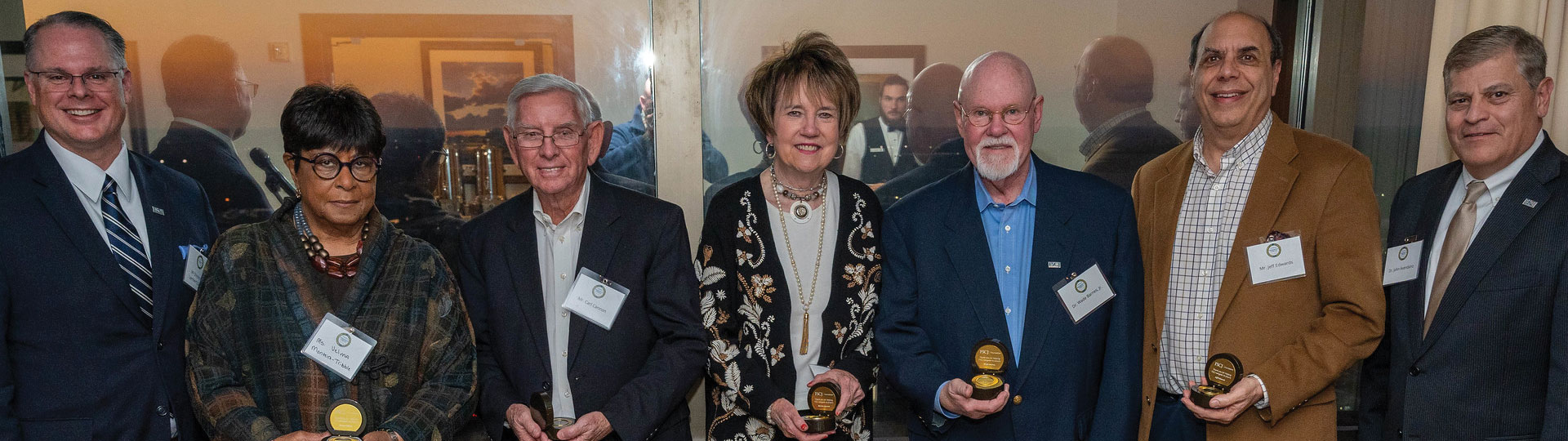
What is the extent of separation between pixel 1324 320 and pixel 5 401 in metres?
3.84

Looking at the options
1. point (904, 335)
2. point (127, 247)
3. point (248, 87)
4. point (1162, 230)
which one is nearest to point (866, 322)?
point (904, 335)

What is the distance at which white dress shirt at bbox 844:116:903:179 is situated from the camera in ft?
12.9

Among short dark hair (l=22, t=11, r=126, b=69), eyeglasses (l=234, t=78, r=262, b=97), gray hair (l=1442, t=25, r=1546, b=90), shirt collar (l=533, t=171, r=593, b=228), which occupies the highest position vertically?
short dark hair (l=22, t=11, r=126, b=69)

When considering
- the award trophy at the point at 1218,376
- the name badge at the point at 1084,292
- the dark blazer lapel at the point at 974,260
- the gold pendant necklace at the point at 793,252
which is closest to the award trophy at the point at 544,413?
the gold pendant necklace at the point at 793,252

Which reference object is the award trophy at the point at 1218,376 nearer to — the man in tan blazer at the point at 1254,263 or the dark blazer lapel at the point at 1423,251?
the man in tan blazer at the point at 1254,263

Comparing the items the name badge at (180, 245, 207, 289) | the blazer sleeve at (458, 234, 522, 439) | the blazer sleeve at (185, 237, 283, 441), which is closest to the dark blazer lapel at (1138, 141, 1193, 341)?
the blazer sleeve at (458, 234, 522, 439)

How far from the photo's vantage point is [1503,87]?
2.56 m

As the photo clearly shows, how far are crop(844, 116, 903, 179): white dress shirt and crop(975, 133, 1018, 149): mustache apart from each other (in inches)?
53.0

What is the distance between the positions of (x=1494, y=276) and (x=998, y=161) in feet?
4.88

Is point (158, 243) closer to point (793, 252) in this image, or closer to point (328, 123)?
point (328, 123)

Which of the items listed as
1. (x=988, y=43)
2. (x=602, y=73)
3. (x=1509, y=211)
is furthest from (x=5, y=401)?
(x=1509, y=211)

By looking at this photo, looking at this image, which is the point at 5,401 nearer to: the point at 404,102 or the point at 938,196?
the point at 404,102

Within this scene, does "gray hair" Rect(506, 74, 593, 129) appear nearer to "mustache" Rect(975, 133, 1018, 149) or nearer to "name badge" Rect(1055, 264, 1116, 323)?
"mustache" Rect(975, 133, 1018, 149)

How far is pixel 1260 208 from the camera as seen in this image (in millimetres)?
2725
